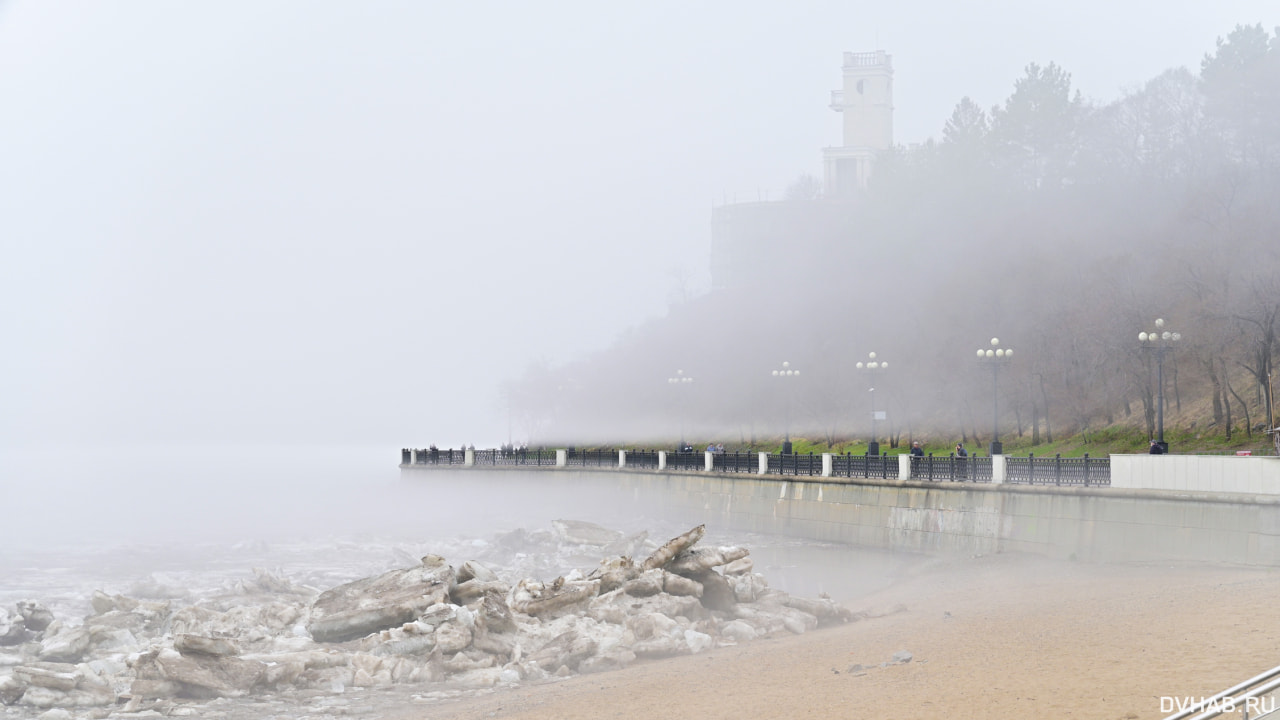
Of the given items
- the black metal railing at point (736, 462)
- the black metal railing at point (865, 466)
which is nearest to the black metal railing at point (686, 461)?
the black metal railing at point (736, 462)

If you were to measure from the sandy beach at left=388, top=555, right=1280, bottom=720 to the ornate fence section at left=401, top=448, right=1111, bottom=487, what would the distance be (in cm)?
640

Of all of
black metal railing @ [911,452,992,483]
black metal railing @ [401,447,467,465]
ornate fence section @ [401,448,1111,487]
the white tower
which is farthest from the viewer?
the white tower

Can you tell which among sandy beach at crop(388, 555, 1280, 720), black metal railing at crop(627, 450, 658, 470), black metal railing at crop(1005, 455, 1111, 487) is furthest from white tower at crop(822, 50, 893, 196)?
sandy beach at crop(388, 555, 1280, 720)

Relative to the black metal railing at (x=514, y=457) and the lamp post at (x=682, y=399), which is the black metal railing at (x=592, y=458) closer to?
the black metal railing at (x=514, y=457)

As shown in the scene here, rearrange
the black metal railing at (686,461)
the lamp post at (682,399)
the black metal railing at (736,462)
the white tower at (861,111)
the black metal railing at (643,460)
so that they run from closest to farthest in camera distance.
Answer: the black metal railing at (736,462) → the black metal railing at (686,461) → the black metal railing at (643,460) → the lamp post at (682,399) → the white tower at (861,111)

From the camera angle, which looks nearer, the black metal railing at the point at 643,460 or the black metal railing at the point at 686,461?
the black metal railing at the point at 686,461

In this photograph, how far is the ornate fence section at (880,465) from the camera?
101 feet

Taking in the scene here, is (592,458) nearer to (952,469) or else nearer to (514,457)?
(514,457)

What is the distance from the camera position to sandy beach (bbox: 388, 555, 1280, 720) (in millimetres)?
14383

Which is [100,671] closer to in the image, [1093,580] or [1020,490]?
[1093,580]

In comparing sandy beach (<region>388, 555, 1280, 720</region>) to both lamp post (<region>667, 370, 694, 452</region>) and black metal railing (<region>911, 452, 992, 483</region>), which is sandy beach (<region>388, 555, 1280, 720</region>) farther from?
lamp post (<region>667, 370, 694, 452</region>)

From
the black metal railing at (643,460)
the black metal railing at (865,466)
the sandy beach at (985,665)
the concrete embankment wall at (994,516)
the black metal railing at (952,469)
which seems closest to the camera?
the sandy beach at (985,665)

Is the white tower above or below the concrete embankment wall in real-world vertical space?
above

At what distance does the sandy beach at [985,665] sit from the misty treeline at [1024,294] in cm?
2619
